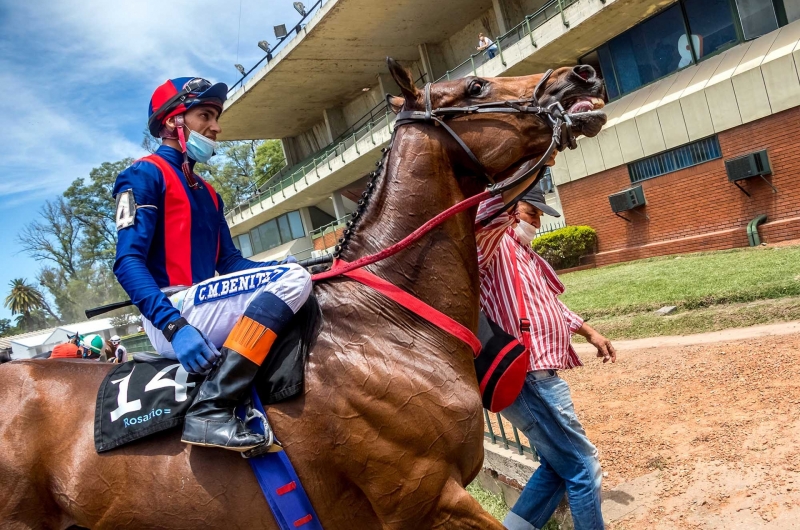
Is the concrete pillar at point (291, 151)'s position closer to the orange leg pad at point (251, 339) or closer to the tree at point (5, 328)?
the orange leg pad at point (251, 339)

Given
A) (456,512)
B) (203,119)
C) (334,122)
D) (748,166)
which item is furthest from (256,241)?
(456,512)

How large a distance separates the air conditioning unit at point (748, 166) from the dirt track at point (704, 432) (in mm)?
9572

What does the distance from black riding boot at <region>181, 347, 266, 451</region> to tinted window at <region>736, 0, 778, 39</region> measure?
1718 centimetres

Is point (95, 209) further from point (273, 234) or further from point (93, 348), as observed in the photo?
point (93, 348)

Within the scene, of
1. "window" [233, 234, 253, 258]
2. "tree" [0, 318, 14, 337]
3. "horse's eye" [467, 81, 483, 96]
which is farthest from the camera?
"tree" [0, 318, 14, 337]

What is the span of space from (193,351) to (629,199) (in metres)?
17.5

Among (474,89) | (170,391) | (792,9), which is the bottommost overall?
(170,391)

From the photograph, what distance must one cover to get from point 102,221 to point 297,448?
6373 centimetres

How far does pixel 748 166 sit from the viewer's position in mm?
14688

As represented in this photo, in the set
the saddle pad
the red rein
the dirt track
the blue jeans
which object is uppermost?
the red rein

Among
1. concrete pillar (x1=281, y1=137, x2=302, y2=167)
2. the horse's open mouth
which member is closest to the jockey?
the horse's open mouth

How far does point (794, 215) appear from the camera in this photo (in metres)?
14.0

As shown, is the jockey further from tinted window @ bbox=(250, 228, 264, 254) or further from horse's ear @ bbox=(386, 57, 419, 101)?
tinted window @ bbox=(250, 228, 264, 254)

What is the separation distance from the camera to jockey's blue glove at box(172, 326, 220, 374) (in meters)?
2.36
